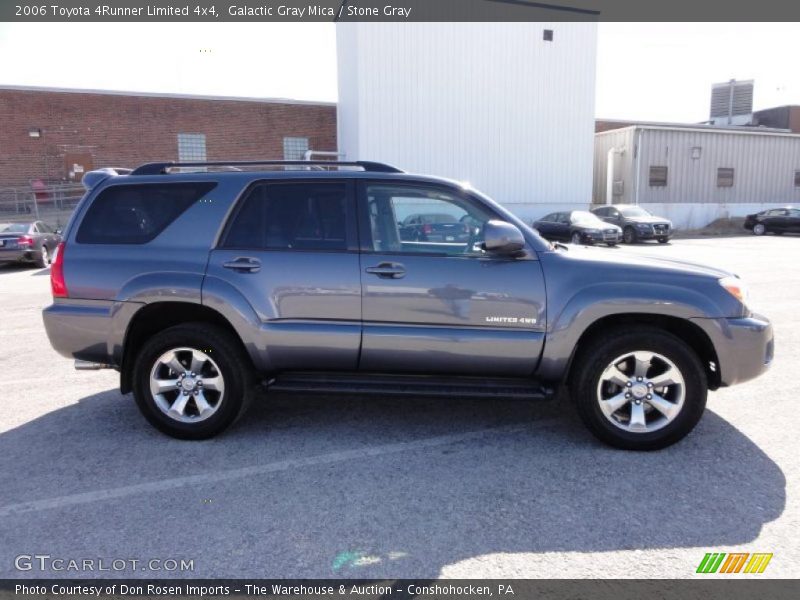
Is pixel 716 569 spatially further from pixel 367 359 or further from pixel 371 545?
pixel 367 359

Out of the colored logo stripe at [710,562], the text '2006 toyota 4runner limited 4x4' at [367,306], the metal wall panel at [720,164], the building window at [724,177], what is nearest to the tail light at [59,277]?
the text '2006 toyota 4runner limited 4x4' at [367,306]

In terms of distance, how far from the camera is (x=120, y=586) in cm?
263

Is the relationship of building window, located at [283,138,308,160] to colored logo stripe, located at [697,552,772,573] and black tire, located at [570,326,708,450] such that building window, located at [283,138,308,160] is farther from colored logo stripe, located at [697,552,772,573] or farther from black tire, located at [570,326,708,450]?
colored logo stripe, located at [697,552,772,573]

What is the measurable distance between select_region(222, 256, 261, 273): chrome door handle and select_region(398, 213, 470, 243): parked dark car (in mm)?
1041

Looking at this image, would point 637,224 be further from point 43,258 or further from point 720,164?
point 43,258

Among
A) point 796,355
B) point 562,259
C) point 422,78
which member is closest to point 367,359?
point 562,259

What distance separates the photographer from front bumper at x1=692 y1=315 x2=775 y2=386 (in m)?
3.89

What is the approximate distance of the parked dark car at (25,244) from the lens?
1413 centimetres

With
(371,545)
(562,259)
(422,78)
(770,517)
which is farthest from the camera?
(422,78)

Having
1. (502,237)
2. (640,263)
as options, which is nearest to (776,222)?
(640,263)

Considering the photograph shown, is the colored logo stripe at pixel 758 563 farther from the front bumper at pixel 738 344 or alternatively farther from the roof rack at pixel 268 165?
the roof rack at pixel 268 165

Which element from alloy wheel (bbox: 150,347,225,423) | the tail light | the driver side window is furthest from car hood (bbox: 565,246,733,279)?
the tail light

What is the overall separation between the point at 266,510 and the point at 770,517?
8.97ft

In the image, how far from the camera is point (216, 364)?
414 centimetres
